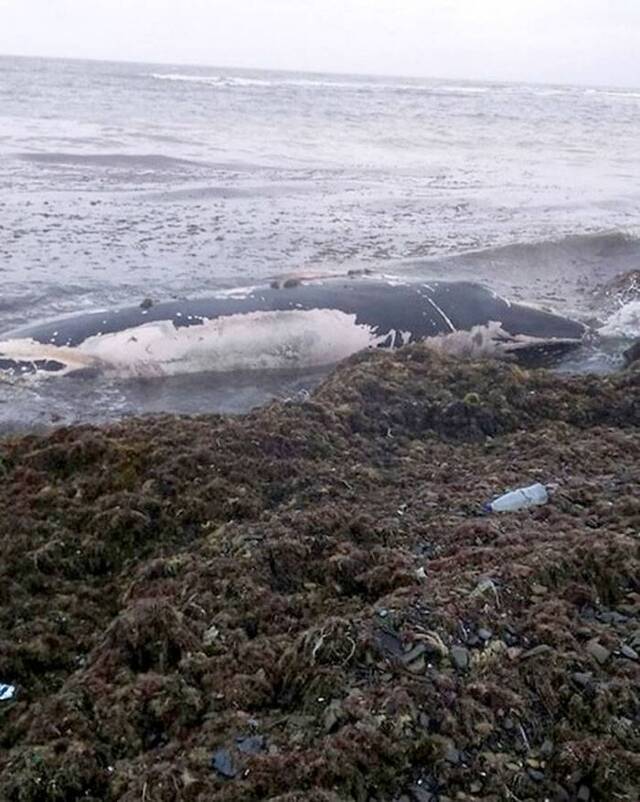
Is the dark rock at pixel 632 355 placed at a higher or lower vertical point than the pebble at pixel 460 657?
lower

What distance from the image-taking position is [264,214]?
16625 mm

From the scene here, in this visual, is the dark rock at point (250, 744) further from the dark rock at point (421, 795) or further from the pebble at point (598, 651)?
the pebble at point (598, 651)

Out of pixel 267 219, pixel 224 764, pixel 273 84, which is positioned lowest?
pixel 273 84

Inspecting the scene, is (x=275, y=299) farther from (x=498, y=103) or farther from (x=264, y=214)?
(x=498, y=103)

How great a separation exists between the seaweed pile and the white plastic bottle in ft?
0.30

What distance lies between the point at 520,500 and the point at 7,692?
8.49 feet

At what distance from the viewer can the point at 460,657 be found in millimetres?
3082

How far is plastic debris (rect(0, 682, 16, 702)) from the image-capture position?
3.24m

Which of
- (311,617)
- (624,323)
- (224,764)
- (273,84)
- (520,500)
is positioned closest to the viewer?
(224,764)

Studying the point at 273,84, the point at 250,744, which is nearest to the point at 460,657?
the point at 250,744

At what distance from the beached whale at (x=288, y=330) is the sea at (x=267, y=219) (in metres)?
0.25

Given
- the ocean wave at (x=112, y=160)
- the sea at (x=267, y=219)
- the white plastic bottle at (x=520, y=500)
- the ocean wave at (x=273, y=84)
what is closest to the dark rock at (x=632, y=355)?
the sea at (x=267, y=219)

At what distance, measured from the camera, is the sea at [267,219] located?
9.55 metres

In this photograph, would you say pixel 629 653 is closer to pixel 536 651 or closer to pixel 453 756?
pixel 536 651
